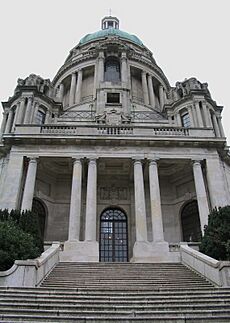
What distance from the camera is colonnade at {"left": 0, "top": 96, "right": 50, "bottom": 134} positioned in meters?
27.2

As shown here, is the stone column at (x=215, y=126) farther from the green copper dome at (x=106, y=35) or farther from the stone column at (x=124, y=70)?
the green copper dome at (x=106, y=35)

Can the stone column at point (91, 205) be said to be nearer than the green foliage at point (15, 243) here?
No

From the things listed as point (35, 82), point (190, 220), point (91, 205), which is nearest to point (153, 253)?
point (91, 205)

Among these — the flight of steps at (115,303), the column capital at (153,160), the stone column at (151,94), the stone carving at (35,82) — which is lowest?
the flight of steps at (115,303)

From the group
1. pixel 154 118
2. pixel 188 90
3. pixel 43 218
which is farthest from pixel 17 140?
pixel 188 90

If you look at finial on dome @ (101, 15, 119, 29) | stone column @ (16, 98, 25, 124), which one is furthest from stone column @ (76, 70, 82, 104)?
finial on dome @ (101, 15, 119, 29)

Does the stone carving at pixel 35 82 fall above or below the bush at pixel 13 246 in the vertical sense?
above

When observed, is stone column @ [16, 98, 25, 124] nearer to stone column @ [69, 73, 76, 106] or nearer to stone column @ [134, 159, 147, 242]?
stone column @ [69, 73, 76, 106]

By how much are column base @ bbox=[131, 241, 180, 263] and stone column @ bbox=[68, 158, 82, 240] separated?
3554 millimetres

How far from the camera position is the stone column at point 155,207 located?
18312 millimetres

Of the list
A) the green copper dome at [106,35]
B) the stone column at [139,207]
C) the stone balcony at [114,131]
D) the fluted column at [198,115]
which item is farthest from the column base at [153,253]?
the green copper dome at [106,35]

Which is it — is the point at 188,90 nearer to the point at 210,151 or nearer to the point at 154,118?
the point at 154,118

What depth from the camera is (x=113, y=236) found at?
2256 cm

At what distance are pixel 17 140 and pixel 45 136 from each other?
189cm
